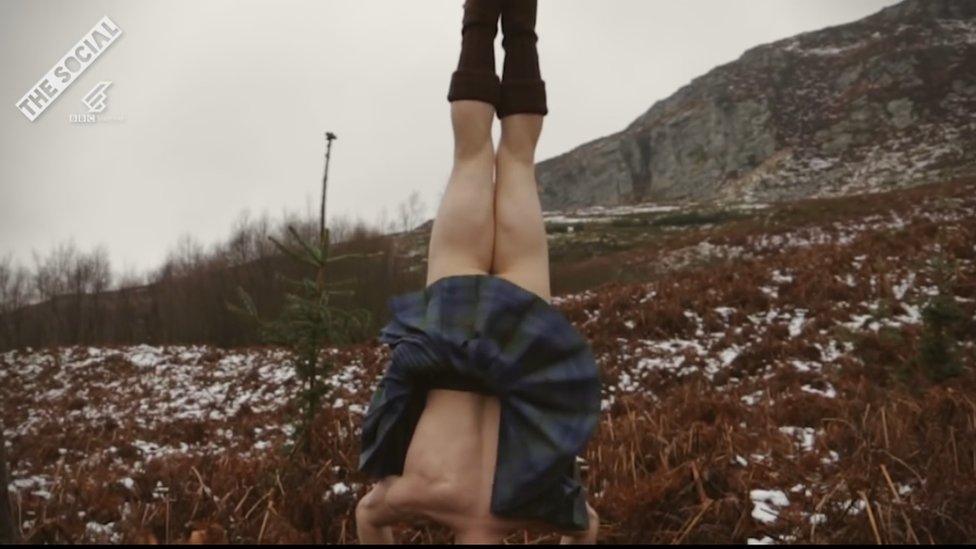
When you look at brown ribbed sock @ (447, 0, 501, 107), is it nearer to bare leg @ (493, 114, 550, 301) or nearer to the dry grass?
bare leg @ (493, 114, 550, 301)

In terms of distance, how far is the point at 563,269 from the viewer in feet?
66.9

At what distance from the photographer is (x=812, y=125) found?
5131 centimetres

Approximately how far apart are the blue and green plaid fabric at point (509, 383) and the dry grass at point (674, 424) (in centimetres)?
87

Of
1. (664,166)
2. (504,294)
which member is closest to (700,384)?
(504,294)

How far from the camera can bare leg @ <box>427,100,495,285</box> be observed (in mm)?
1731

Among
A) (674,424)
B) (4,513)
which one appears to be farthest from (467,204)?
(674,424)

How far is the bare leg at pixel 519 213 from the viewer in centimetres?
175

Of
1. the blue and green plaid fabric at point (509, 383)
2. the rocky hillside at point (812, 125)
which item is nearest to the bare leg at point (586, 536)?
the blue and green plaid fabric at point (509, 383)

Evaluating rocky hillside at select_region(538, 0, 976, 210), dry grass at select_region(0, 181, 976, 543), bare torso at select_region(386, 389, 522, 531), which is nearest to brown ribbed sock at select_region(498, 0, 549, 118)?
bare torso at select_region(386, 389, 522, 531)

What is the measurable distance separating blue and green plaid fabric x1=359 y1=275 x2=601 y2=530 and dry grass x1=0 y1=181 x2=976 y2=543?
87cm

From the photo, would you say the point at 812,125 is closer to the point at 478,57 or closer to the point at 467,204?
the point at 478,57

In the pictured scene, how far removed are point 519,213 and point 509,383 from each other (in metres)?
0.51

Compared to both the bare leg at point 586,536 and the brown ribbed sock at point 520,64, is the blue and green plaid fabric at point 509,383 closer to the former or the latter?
the bare leg at point 586,536

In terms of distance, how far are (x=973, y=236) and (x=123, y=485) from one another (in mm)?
10773
